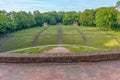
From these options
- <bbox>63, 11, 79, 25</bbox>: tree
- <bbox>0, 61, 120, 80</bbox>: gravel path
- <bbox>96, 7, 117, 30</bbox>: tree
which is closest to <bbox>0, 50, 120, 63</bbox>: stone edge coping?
<bbox>0, 61, 120, 80</bbox>: gravel path

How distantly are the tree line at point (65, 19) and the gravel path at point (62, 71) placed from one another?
41.2 m

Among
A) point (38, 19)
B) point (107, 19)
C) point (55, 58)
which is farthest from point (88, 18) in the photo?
point (55, 58)

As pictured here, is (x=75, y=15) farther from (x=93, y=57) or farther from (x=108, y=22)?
(x=93, y=57)

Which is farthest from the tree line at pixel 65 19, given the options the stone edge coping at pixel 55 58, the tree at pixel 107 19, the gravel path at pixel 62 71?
the gravel path at pixel 62 71

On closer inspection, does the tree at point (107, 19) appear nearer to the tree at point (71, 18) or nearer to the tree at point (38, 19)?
the tree at point (71, 18)

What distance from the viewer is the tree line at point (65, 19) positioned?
55.4 meters

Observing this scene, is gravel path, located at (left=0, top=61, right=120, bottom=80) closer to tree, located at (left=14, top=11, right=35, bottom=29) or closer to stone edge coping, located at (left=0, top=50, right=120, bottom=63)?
stone edge coping, located at (left=0, top=50, right=120, bottom=63)

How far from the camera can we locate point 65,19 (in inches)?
3538

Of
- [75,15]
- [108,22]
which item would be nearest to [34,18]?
[75,15]

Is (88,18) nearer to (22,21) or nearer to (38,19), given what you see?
(38,19)

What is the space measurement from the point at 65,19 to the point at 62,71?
8214cm

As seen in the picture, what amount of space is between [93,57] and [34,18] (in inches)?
2958

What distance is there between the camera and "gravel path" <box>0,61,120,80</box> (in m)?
7.75

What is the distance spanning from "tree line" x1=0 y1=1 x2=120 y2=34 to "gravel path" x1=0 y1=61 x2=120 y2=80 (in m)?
41.2
